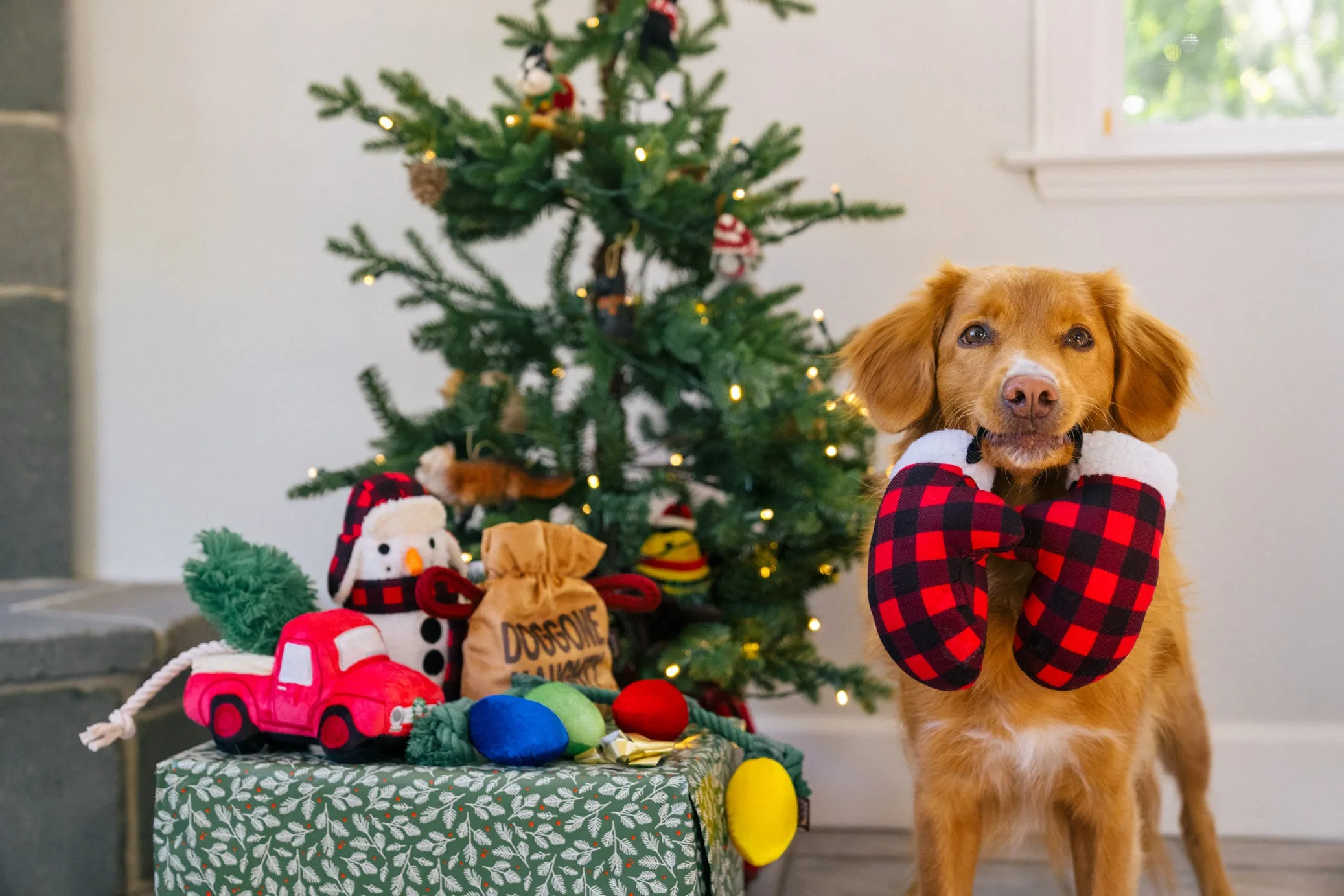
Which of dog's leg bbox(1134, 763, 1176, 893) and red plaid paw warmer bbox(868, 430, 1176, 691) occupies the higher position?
red plaid paw warmer bbox(868, 430, 1176, 691)

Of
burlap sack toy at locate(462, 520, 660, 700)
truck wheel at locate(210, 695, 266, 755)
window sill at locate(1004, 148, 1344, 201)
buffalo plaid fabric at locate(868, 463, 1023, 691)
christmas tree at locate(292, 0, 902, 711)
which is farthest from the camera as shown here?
window sill at locate(1004, 148, 1344, 201)

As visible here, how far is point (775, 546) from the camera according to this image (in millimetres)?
1622

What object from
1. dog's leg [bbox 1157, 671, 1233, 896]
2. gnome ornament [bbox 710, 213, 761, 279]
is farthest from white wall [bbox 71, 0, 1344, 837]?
dog's leg [bbox 1157, 671, 1233, 896]

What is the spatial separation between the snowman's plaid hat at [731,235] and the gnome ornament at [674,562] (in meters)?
0.43

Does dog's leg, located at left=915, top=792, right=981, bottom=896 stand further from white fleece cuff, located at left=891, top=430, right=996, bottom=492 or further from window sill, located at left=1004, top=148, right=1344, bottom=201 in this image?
window sill, located at left=1004, top=148, right=1344, bottom=201

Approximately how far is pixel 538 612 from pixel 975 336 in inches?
24.3

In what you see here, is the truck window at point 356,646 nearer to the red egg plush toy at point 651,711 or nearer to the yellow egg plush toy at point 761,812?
the red egg plush toy at point 651,711

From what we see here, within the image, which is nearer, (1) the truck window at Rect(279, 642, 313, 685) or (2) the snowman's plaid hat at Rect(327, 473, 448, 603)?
(1) the truck window at Rect(279, 642, 313, 685)

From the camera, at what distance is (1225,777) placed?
Answer: 1.94 meters

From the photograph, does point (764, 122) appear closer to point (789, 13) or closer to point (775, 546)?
point (789, 13)

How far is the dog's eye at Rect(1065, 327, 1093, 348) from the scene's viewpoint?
1062 millimetres

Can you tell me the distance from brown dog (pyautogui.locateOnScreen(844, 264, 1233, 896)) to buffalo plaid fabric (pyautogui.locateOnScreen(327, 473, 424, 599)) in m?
0.59

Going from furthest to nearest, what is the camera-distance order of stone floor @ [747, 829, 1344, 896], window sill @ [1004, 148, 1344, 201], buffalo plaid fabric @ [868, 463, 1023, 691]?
window sill @ [1004, 148, 1344, 201], stone floor @ [747, 829, 1344, 896], buffalo plaid fabric @ [868, 463, 1023, 691]

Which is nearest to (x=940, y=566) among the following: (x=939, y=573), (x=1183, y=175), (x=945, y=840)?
(x=939, y=573)
